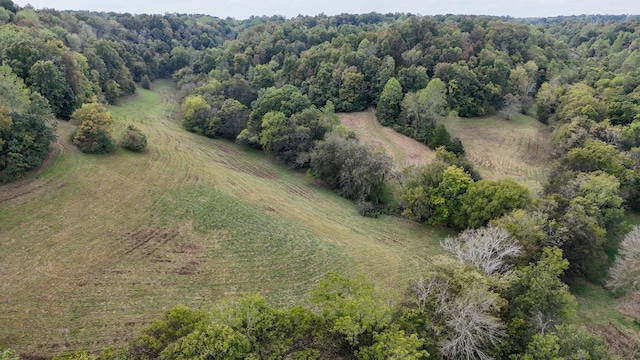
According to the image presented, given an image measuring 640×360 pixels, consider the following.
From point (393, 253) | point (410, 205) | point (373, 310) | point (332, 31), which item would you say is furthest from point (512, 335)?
point (332, 31)

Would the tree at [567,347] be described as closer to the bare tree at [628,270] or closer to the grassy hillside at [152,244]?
the grassy hillside at [152,244]

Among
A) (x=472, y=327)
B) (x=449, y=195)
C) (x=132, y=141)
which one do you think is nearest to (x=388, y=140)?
(x=449, y=195)

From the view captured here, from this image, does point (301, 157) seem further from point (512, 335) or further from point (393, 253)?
point (512, 335)

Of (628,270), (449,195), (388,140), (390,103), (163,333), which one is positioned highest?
(390,103)

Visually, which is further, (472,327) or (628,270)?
(628,270)

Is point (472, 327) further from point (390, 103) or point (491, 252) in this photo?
point (390, 103)
